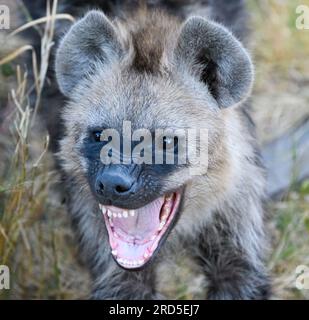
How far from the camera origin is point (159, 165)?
3.40 metres

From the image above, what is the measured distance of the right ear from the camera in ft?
11.7

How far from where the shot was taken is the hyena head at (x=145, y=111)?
3373 millimetres

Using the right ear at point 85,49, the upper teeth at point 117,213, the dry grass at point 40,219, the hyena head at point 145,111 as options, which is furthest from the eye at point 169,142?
the dry grass at point 40,219

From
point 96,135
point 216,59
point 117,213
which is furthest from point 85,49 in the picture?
point 117,213

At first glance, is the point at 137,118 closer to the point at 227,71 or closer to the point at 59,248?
the point at 227,71

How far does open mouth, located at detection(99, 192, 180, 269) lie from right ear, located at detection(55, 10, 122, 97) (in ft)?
1.88

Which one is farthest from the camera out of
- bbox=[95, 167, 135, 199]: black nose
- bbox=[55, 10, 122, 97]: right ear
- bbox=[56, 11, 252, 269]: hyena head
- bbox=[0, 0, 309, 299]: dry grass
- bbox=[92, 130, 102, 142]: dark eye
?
bbox=[0, 0, 309, 299]: dry grass

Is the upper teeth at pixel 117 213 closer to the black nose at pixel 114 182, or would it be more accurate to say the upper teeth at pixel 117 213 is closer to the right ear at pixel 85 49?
the black nose at pixel 114 182

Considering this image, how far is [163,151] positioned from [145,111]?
0.54 feet

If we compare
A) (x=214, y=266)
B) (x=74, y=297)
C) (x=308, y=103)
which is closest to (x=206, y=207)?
(x=214, y=266)

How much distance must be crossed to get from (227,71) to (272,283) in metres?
1.08

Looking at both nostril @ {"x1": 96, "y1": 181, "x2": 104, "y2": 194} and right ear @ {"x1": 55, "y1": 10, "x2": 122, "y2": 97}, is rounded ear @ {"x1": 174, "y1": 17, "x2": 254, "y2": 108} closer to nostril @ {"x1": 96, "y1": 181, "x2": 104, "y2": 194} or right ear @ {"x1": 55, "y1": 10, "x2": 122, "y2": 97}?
right ear @ {"x1": 55, "y1": 10, "x2": 122, "y2": 97}

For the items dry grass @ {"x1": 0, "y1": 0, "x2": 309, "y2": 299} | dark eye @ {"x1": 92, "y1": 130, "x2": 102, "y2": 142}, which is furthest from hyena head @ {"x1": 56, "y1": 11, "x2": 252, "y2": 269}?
dry grass @ {"x1": 0, "y1": 0, "x2": 309, "y2": 299}

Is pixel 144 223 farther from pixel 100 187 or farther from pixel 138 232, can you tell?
pixel 100 187
